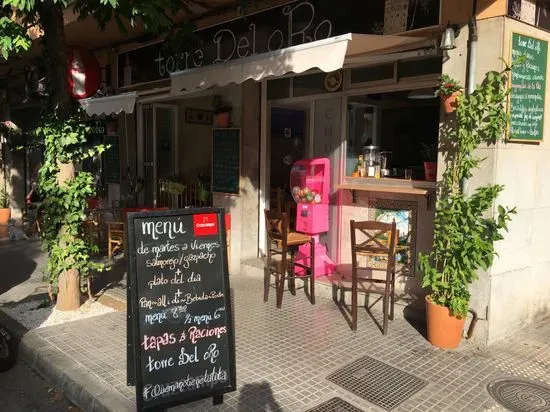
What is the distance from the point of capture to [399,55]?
517cm

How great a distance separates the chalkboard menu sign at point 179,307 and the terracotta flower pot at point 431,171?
2767mm

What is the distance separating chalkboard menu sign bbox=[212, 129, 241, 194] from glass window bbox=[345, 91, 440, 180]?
5.83ft

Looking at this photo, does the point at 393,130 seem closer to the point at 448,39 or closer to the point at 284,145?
the point at 448,39

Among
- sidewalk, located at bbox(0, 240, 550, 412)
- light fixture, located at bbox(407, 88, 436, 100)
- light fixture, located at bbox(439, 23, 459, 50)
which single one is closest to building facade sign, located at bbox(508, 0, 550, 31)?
light fixture, located at bbox(439, 23, 459, 50)

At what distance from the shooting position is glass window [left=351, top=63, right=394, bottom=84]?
223 inches

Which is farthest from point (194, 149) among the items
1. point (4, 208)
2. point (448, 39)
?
point (448, 39)

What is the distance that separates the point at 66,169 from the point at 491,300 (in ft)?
14.7

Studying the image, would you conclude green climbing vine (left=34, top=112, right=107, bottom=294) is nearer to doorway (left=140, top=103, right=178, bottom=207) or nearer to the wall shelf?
the wall shelf

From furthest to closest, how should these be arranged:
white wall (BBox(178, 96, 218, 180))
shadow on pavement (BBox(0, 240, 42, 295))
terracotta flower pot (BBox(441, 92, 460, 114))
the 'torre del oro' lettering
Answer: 1. white wall (BBox(178, 96, 218, 180))
2. shadow on pavement (BBox(0, 240, 42, 295))
3. the 'torre del oro' lettering
4. terracotta flower pot (BBox(441, 92, 460, 114))

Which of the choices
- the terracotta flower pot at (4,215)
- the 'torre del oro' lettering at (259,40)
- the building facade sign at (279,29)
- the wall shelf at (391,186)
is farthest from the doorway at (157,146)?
the wall shelf at (391,186)

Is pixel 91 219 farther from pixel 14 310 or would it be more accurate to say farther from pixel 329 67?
pixel 329 67

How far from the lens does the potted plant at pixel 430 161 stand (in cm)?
536

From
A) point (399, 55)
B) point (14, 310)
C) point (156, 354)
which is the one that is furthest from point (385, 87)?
point (14, 310)

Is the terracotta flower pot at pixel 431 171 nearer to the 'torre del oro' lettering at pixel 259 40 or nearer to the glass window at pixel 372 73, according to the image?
the glass window at pixel 372 73
